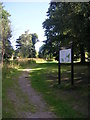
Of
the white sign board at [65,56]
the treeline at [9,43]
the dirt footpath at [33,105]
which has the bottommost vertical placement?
the dirt footpath at [33,105]

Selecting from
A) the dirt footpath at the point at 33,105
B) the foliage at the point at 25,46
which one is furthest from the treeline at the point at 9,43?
the dirt footpath at the point at 33,105

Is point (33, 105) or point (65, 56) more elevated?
point (65, 56)

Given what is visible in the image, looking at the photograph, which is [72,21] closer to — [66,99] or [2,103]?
[66,99]

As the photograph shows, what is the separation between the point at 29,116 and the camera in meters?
8.05

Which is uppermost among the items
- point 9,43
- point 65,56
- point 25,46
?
point 25,46

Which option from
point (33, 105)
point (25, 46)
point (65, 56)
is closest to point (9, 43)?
point (65, 56)

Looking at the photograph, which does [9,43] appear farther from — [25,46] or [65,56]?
[25,46]

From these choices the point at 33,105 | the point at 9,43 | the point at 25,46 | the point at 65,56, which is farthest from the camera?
the point at 25,46

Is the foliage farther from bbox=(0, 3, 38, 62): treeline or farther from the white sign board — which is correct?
the white sign board

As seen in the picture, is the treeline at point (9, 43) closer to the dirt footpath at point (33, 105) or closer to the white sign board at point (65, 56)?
the white sign board at point (65, 56)

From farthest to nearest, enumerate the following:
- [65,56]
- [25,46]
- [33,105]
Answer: [25,46] → [65,56] → [33,105]

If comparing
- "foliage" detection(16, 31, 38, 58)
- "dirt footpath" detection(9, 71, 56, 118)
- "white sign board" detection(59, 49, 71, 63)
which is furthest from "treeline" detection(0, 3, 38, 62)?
"dirt footpath" detection(9, 71, 56, 118)

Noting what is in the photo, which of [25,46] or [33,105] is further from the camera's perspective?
[25,46]

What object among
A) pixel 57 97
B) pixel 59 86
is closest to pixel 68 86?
pixel 59 86
